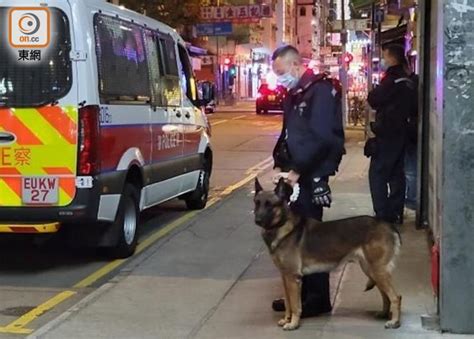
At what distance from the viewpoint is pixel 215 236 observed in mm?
9383

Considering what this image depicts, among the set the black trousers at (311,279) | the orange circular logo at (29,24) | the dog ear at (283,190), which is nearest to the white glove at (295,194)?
the black trousers at (311,279)

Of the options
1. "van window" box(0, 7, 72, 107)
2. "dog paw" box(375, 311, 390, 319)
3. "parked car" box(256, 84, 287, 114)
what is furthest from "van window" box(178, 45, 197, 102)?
"parked car" box(256, 84, 287, 114)

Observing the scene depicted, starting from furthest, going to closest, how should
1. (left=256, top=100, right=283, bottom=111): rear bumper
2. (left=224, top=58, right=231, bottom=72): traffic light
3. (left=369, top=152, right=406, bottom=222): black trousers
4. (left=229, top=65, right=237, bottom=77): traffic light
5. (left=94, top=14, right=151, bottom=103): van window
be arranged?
(left=229, top=65, right=237, bottom=77): traffic light → (left=224, top=58, right=231, bottom=72): traffic light → (left=256, top=100, right=283, bottom=111): rear bumper → (left=369, top=152, right=406, bottom=222): black trousers → (left=94, top=14, right=151, bottom=103): van window

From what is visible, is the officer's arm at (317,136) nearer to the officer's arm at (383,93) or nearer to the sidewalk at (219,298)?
the sidewalk at (219,298)

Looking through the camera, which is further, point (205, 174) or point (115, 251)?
point (205, 174)

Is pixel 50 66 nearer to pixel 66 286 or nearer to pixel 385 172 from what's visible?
pixel 66 286

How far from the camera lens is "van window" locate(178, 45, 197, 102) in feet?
35.0

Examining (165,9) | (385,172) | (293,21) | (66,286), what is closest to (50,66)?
(66,286)

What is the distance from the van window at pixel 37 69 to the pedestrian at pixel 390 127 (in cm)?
336

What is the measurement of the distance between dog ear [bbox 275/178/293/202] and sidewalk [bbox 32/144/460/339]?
0.75 metres

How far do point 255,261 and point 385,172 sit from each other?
184 cm

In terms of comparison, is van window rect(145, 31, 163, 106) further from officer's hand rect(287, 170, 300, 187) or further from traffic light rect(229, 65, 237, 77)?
traffic light rect(229, 65, 237, 77)

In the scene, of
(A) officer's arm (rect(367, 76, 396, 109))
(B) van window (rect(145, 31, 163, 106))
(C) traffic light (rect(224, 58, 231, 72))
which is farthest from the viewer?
(C) traffic light (rect(224, 58, 231, 72))

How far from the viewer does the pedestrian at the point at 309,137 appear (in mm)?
5590
